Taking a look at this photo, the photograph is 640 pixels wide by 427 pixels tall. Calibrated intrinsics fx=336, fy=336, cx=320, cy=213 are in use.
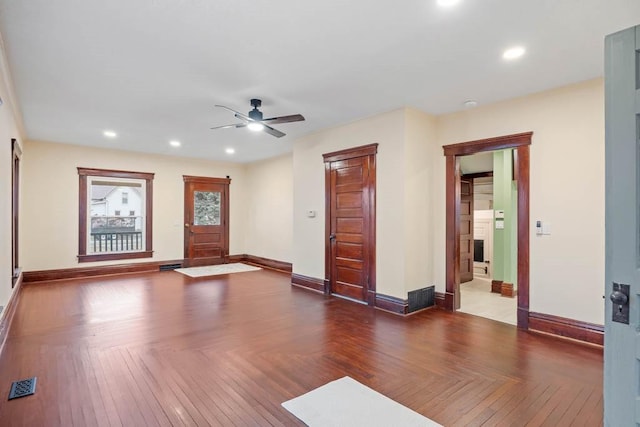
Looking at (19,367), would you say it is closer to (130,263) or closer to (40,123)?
(40,123)

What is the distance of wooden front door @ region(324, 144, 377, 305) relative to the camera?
16.1 ft

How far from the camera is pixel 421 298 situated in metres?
4.63

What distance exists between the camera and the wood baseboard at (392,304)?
4.42 m

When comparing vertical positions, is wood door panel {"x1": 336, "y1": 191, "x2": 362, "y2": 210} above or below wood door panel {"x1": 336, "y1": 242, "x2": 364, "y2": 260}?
above

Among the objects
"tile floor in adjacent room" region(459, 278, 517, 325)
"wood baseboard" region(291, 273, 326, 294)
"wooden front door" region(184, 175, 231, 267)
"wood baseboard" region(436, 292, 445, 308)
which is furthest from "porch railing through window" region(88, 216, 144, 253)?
"tile floor in adjacent room" region(459, 278, 517, 325)

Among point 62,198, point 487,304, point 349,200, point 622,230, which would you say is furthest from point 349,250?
point 62,198

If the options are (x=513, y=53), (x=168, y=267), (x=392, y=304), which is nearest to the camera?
(x=513, y=53)

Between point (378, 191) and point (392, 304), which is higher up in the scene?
point (378, 191)

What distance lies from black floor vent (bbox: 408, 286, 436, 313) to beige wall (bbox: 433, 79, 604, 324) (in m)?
1.24

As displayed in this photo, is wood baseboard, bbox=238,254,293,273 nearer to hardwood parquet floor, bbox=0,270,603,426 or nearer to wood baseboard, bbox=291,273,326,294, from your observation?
wood baseboard, bbox=291,273,326,294

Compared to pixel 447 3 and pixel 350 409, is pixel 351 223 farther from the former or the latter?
pixel 447 3

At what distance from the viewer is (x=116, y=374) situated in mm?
2752

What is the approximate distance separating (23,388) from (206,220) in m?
6.38

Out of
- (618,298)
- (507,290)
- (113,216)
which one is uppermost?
(113,216)
